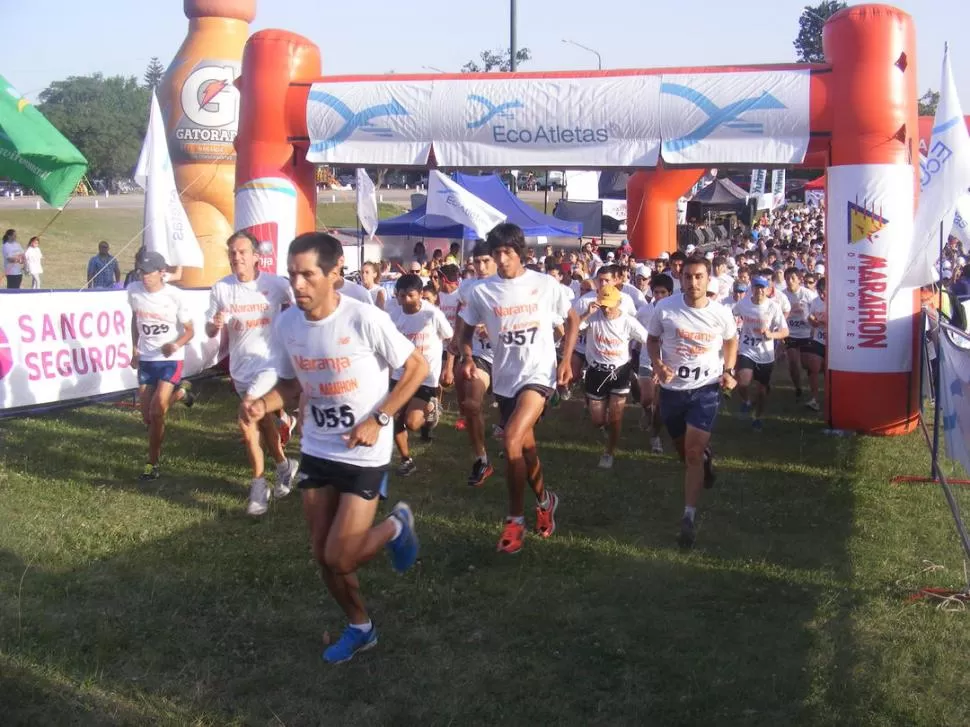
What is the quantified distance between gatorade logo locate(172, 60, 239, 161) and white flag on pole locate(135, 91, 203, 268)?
10040mm

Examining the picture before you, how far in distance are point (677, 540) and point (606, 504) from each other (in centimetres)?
105

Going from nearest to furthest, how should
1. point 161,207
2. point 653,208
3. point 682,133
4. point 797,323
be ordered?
point 161,207, point 682,133, point 797,323, point 653,208

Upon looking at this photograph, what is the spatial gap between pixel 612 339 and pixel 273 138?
521 centimetres

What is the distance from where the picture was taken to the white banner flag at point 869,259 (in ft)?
31.5

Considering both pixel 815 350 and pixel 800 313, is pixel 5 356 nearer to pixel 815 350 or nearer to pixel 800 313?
pixel 800 313

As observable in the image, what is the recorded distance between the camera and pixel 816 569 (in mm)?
5934

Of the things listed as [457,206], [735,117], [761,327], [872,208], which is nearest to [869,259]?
[872,208]

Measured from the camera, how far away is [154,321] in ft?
25.9

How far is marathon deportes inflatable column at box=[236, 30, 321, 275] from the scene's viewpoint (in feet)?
38.1

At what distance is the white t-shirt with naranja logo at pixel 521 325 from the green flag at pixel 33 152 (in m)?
3.90

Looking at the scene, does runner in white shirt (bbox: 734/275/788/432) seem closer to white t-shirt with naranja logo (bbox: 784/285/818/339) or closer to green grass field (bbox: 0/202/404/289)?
white t-shirt with naranja logo (bbox: 784/285/818/339)

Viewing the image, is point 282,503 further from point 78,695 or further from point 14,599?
point 78,695

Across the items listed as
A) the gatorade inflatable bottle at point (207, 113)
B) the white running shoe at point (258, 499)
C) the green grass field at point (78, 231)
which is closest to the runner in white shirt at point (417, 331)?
the white running shoe at point (258, 499)

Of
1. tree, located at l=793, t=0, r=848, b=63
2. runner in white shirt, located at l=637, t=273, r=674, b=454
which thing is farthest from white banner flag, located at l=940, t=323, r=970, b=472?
tree, located at l=793, t=0, r=848, b=63
